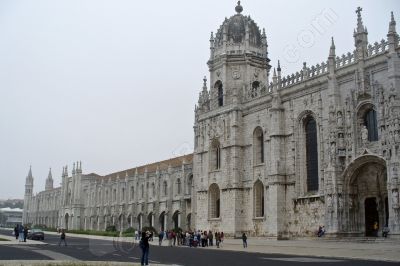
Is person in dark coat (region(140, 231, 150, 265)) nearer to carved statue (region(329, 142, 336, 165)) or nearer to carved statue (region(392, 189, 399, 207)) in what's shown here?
carved statue (region(392, 189, 399, 207))

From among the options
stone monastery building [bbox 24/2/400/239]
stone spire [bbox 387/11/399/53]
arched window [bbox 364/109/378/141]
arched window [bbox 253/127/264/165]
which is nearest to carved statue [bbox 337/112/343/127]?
stone monastery building [bbox 24/2/400/239]

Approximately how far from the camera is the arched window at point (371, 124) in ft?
115

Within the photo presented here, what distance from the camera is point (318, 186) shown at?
38875 mm

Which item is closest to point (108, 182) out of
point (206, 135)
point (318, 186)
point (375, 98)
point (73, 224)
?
point (73, 224)

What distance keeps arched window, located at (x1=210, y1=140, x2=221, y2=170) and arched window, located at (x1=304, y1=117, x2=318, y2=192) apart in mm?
11358

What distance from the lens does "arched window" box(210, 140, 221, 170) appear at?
49.7 meters

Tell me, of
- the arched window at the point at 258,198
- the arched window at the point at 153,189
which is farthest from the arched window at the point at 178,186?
the arched window at the point at 258,198

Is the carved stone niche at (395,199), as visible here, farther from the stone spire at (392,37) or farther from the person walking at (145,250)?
the person walking at (145,250)

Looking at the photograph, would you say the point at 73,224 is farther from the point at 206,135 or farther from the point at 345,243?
the point at 345,243

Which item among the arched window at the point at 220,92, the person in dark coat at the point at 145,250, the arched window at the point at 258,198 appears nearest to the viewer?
the person in dark coat at the point at 145,250

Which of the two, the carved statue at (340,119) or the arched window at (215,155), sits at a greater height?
the carved statue at (340,119)

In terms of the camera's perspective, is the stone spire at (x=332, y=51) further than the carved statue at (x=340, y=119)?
Yes

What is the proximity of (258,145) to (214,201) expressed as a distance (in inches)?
316

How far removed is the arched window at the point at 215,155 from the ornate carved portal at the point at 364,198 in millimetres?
16494
